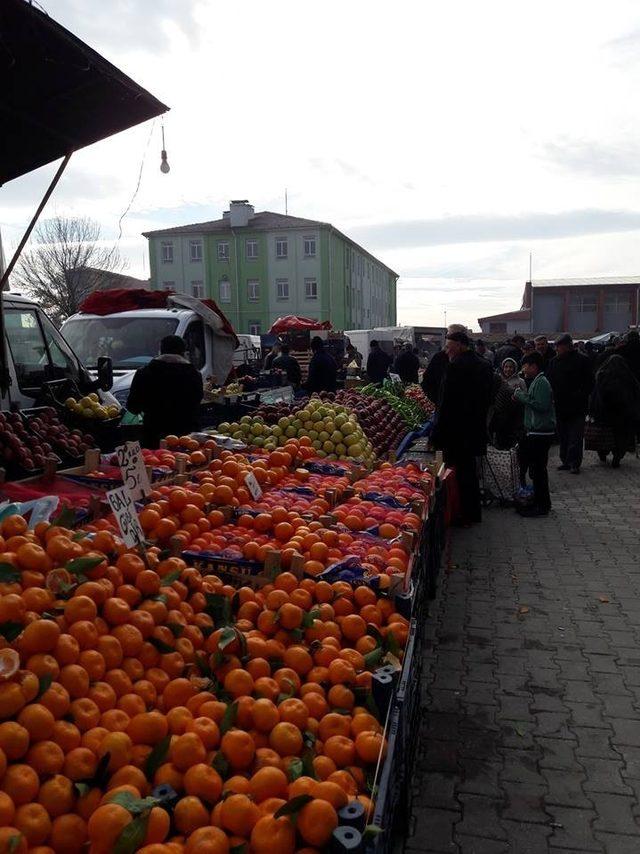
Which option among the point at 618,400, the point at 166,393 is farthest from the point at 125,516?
the point at 618,400

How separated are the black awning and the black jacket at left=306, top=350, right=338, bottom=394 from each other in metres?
8.16

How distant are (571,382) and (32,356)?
23.6ft

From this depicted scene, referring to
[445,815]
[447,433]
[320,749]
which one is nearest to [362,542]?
[445,815]

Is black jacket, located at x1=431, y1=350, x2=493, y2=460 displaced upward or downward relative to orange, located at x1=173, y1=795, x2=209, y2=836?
upward

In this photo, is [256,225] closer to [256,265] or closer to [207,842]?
[256,265]

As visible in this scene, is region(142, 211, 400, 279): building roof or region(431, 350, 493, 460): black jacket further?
region(142, 211, 400, 279): building roof

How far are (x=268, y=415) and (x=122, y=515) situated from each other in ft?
15.6

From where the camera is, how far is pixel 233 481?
4453mm

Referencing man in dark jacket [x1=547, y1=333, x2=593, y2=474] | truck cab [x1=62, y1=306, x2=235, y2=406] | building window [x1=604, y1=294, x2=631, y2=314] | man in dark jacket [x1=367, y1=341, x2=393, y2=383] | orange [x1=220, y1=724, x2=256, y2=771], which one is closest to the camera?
orange [x1=220, y1=724, x2=256, y2=771]

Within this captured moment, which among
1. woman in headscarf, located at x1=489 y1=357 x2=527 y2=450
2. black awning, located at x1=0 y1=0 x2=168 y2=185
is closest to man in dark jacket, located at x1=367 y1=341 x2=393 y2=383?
woman in headscarf, located at x1=489 y1=357 x2=527 y2=450

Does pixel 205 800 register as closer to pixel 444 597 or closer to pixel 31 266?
pixel 444 597

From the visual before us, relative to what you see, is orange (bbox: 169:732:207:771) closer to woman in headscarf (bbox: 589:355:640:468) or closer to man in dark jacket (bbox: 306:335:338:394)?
woman in headscarf (bbox: 589:355:640:468)

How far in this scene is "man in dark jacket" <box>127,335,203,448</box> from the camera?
6.55 m

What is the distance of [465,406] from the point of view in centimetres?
746
